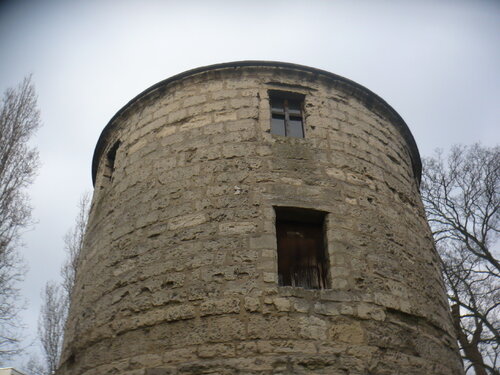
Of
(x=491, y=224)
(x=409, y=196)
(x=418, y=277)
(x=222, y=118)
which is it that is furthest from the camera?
(x=491, y=224)

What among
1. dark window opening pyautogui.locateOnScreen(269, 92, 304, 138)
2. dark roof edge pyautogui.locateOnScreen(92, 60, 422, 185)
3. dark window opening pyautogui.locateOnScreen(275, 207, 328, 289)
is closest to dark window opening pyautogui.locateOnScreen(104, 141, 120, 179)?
dark roof edge pyautogui.locateOnScreen(92, 60, 422, 185)

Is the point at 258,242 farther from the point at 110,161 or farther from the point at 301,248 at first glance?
the point at 110,161

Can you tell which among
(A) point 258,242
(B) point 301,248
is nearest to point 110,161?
(A) point 258,242

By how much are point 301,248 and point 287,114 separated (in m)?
1.98

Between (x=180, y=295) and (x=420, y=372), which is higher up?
(x=180, y=295)

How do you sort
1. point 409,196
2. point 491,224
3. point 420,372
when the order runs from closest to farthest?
point 420,372 < point 409,196 < point 491,224

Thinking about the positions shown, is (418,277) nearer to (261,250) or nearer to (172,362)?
(261,250)

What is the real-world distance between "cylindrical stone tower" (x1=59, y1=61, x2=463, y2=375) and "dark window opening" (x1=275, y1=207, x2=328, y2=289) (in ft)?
0.05

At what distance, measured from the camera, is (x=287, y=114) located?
569 centimetres

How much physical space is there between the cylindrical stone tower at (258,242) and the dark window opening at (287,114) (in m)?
0.02

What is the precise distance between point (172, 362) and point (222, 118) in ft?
9.80

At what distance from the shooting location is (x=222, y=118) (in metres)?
5.39

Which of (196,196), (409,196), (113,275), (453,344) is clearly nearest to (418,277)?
(453,344)

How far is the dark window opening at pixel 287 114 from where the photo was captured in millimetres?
5527
